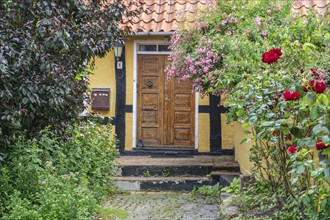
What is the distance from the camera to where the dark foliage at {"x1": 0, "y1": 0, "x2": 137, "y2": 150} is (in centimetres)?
542

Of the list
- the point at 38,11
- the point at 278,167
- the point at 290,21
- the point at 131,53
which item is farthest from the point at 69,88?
the point at 131,53

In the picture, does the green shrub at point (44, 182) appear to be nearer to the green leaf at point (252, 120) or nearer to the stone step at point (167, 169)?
the green leaf at point (252, 120)

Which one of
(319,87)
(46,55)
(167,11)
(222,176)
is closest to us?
(319,87)

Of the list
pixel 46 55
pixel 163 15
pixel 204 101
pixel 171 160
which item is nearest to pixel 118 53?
pixel 163 15

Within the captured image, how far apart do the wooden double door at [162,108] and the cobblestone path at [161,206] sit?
95.5 inches

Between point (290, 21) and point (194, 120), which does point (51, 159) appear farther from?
point (194, 120)

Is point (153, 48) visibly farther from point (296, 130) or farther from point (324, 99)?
point (324, 99)

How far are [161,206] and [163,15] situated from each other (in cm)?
455

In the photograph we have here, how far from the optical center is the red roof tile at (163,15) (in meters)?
10.6

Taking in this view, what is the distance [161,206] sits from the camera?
7773 millimetres

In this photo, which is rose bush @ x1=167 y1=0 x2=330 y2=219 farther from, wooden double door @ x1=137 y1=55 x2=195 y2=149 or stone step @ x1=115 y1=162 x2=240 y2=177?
wooden double door @ x1=137 y1=55 x2=195 y2=149

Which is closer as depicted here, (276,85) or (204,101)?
(276,85)

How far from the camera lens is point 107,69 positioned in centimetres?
1123

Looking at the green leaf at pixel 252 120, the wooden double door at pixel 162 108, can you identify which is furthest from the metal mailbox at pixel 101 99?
the green leaf at pixel 252 120
